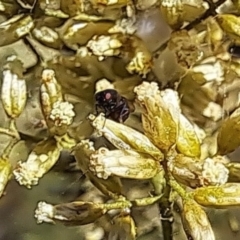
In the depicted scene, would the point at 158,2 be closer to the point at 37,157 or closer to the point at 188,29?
the point at 188,29

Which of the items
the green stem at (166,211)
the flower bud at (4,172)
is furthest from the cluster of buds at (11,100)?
the green stem at (166,211)

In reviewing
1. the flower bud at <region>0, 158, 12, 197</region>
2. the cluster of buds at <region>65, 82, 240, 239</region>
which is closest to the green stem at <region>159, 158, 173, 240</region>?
the cluster of buds at <region>65, 82, 240, 239</region>

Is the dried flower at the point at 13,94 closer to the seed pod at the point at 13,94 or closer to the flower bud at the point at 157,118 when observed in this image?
the seed pod at the point at 13,94

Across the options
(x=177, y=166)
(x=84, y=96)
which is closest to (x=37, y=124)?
(x=84, y=96)

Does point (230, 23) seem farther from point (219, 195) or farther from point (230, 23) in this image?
point (219, 195)

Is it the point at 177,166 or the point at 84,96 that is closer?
the point at 177,166
